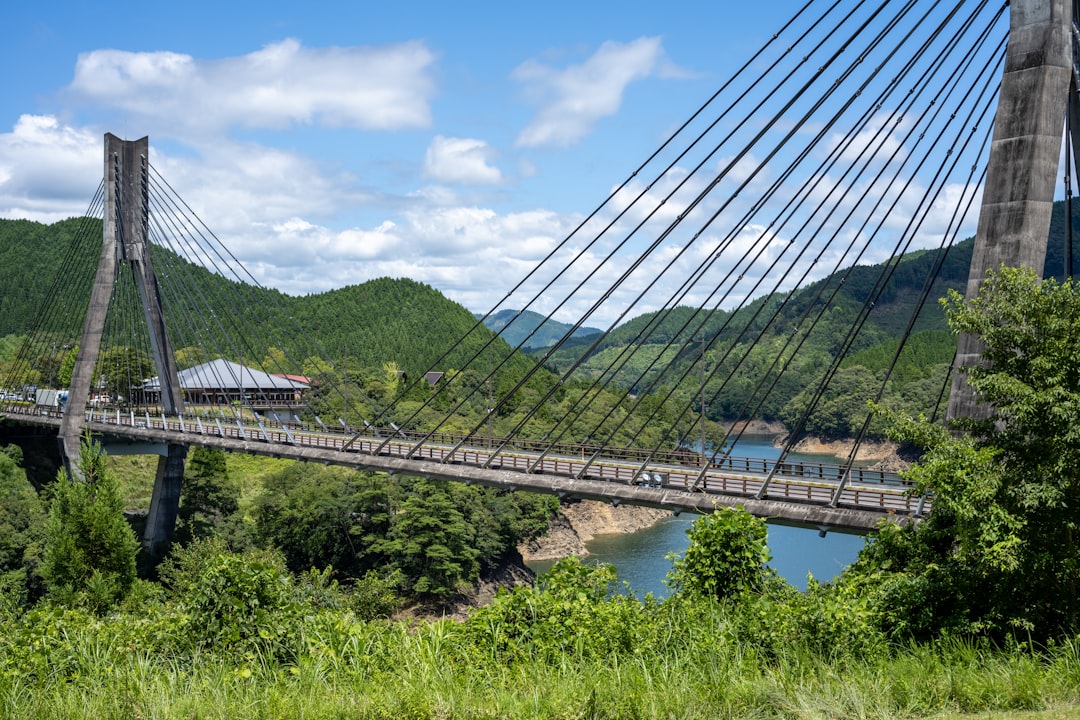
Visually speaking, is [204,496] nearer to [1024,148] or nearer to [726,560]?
[726,560]

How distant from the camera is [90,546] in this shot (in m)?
25.2

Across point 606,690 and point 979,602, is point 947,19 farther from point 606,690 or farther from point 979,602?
point 606,690

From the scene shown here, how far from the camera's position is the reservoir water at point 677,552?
1547 inches

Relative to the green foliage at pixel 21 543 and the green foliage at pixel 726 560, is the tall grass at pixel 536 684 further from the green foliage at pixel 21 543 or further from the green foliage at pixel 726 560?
the green foliage at pixel 21 543

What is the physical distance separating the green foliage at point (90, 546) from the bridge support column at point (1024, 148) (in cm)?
2256

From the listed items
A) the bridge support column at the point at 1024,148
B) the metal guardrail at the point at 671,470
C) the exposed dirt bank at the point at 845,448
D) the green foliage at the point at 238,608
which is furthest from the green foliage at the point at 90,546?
the exposed dirt bank at the point at 845,448

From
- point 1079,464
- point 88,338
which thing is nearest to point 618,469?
point 1079,464

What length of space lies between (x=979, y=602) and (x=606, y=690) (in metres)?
5.32

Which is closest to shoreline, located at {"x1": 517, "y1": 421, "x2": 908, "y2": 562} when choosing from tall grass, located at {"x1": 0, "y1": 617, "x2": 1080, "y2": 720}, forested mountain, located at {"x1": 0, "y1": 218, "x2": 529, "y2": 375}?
tall grass, located at {"x1": 0, "y1": 617, "x2": 1080, "y2": 720}

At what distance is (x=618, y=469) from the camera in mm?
27469

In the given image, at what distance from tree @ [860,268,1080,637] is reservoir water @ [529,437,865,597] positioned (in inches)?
805

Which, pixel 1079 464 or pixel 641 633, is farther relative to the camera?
pixel 641 633

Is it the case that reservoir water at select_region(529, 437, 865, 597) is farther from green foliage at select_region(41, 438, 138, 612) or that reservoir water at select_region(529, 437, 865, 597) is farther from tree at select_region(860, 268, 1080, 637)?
tree at select_region(860, 268, 1080, 637)

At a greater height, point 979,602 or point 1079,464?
point 1079,464
